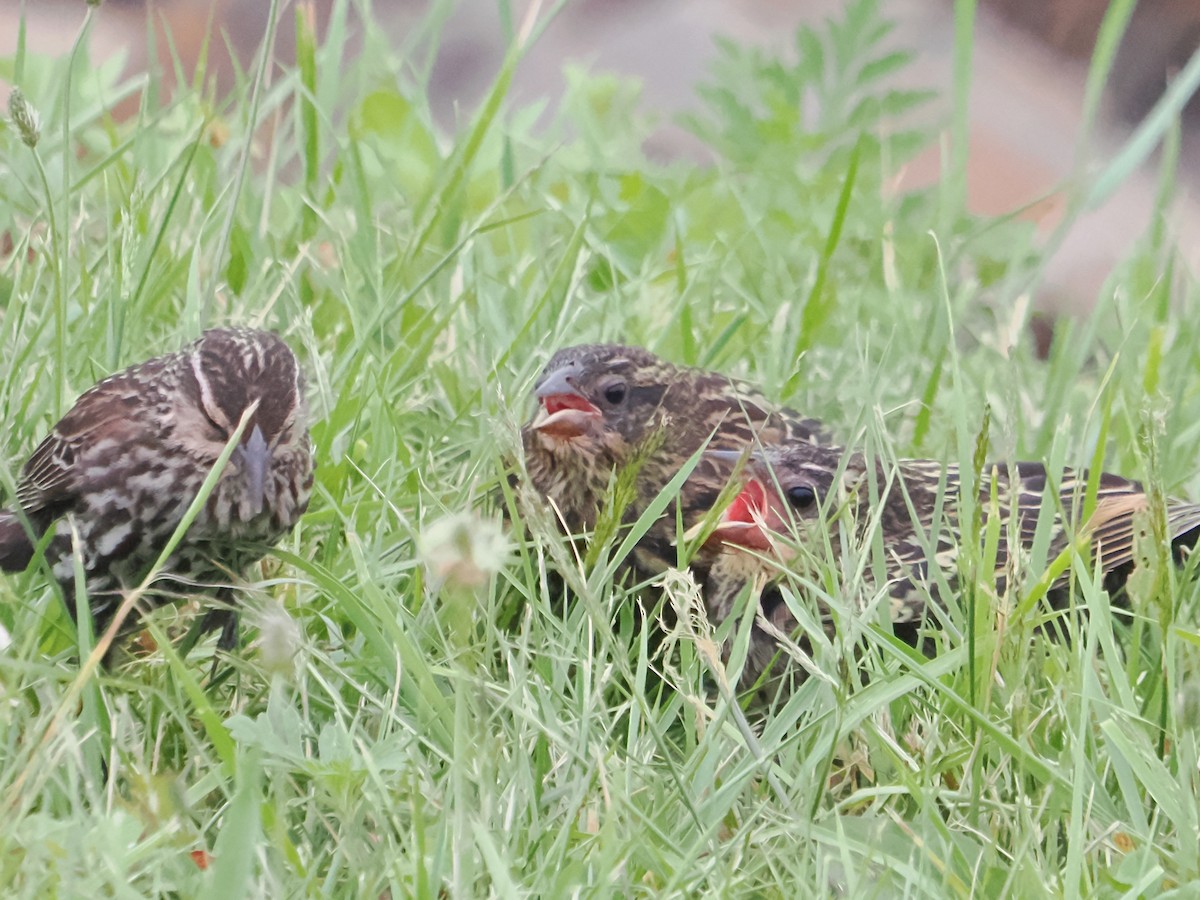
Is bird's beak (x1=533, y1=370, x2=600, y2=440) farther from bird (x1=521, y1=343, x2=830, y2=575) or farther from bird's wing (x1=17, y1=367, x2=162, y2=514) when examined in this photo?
bird's wing (x1=17, y1=367, x2=162, y2=514)

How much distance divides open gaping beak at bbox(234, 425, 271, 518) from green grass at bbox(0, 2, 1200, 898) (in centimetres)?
15


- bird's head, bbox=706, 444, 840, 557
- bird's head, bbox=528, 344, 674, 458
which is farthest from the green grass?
bird's head, bbox=706, 444, 840, 557

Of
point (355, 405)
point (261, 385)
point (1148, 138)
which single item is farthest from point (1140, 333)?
point (261, 385)

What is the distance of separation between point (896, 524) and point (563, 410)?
89 centimetres

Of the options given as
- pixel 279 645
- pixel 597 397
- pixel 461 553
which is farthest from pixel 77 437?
pixel 461 553

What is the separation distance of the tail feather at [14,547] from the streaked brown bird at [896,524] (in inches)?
57.6

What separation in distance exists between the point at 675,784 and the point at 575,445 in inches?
53.9

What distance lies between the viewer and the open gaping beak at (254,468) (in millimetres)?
2969

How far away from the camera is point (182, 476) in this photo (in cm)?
311

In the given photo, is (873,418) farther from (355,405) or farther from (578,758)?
(355,405)

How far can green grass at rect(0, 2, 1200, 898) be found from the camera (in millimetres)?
2314

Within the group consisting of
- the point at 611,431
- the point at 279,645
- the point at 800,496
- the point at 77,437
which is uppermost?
the point at 279,645

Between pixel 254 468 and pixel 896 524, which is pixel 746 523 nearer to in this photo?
pixel 896 524

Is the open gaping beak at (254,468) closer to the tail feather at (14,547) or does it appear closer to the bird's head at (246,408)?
the bird's head at (246,408)
